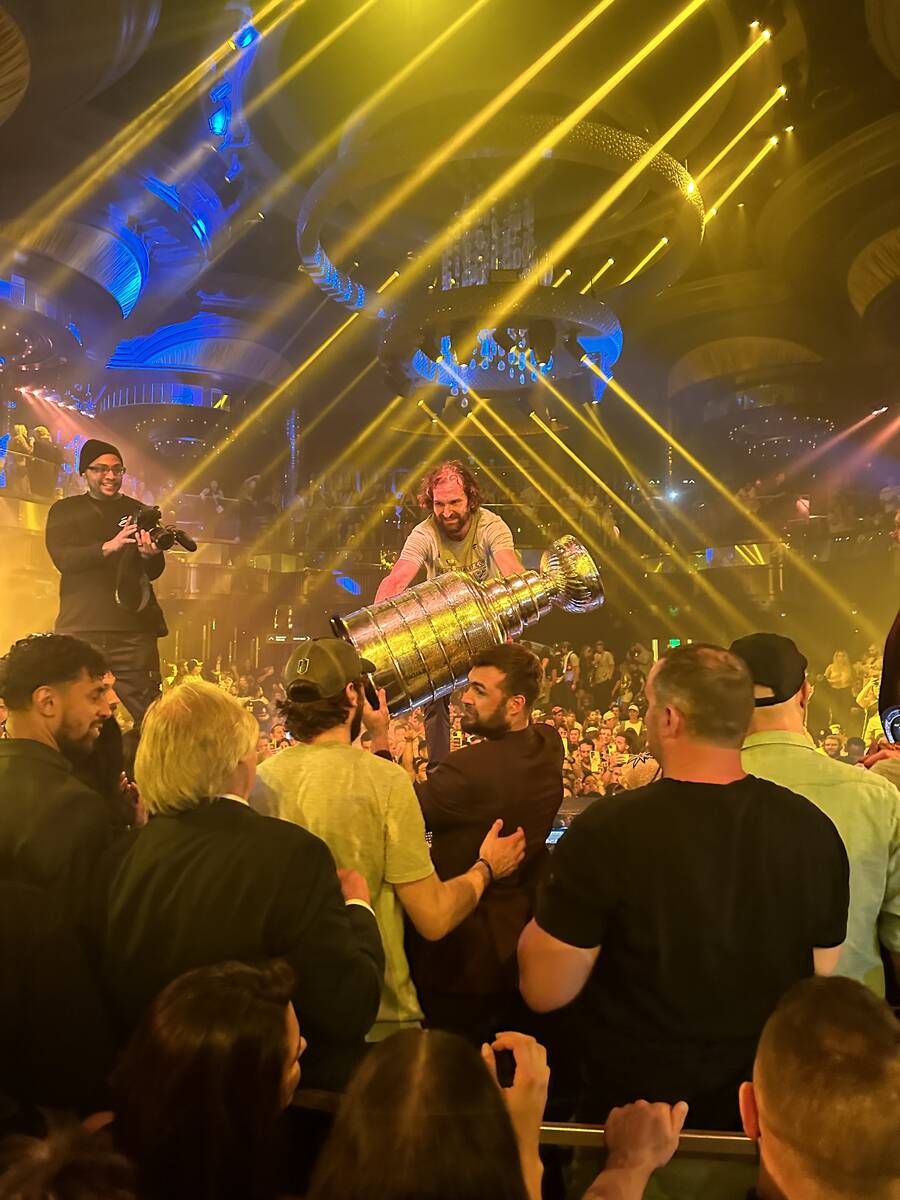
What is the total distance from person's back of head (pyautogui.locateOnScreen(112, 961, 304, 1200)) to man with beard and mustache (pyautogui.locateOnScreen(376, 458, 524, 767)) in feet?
9.45

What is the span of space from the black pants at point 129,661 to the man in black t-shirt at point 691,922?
326 cm

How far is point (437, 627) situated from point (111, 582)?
201cm

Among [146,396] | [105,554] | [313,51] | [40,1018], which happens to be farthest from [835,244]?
[40,1018]

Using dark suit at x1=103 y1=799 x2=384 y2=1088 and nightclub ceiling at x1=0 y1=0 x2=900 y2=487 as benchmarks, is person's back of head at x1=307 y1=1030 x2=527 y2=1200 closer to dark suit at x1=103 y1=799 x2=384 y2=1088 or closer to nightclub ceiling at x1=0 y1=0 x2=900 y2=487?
dark suit at x1=103 y1=799 x2=384 y2=1088

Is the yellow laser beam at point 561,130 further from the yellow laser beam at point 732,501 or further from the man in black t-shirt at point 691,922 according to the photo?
the man in black t-shirt at point 691,922

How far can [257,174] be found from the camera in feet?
29.2

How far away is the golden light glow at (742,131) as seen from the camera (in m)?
7.92

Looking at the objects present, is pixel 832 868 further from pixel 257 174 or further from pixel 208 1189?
pixel 257 174

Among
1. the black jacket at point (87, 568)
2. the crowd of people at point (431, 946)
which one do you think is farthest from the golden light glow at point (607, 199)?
the crowd of people at point (431, 946)

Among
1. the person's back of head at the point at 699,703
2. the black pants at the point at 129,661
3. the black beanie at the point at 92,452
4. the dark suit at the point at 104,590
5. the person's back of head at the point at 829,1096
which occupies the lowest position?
the person's back of head at the point at 829,1096

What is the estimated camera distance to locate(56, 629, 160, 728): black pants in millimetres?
4492

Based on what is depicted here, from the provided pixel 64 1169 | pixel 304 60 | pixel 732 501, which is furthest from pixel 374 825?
pixel 732 501

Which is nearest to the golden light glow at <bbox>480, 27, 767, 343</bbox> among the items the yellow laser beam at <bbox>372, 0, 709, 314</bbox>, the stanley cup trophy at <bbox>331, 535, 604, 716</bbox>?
the yellow laser beam at <bbox>372, 0, 709, 314</bbox>

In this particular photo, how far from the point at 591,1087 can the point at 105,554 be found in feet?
11.7
